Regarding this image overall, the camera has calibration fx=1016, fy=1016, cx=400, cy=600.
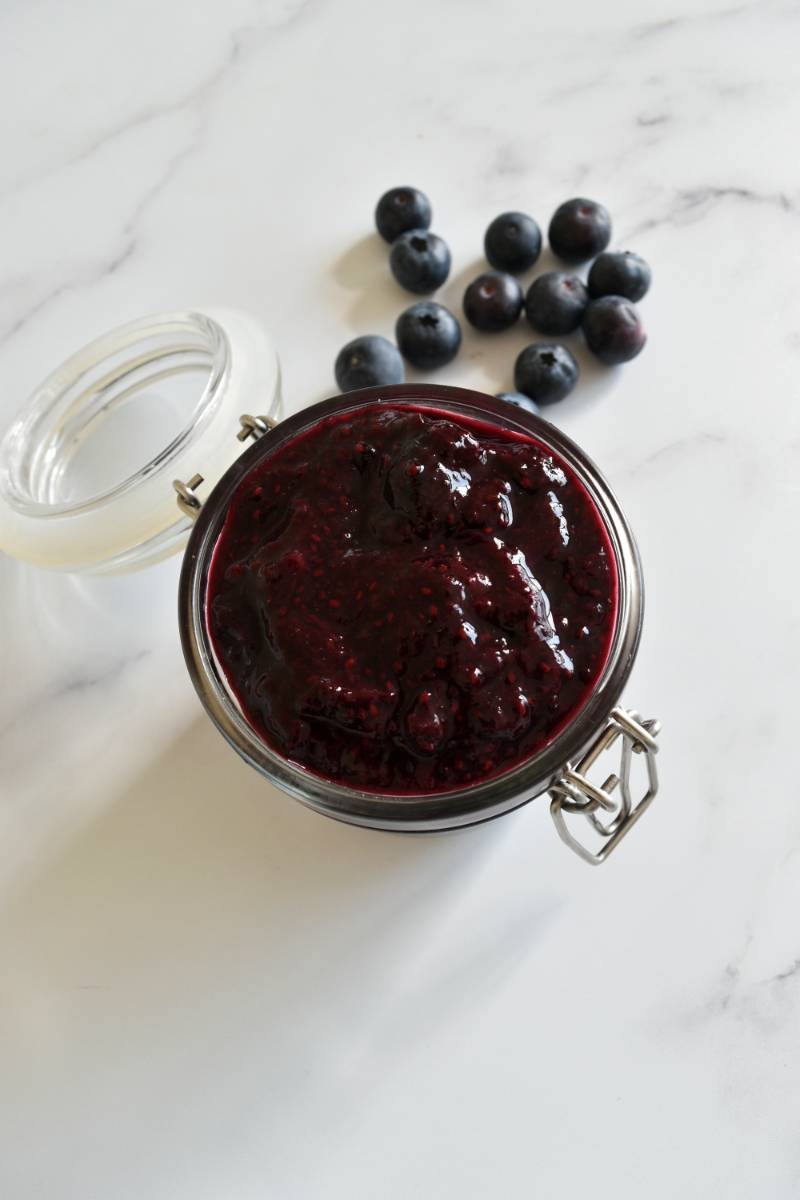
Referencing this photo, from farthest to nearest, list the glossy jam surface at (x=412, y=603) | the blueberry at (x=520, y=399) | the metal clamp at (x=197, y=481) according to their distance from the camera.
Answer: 1. the blueberry at (x=520, y=399)
2. the metal clamp at (x=197, y=481)
3. the glossy jam surface at (x=412, y=603)

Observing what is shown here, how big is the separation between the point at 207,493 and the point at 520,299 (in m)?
0.50

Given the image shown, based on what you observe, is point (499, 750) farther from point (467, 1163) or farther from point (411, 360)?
point (411, 360)

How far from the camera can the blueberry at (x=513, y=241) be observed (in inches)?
53.4

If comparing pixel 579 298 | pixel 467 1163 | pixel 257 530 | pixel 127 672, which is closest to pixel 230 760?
pixel 127 672

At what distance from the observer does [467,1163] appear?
40.1 inches

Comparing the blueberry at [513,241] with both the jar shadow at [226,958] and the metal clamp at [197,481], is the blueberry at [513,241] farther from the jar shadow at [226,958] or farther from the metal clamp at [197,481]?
the jar shadow at [226,958]

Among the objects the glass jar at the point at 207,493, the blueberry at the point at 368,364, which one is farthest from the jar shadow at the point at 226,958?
the blueberry at the point at 368,364

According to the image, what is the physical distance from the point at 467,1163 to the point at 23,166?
148 cm

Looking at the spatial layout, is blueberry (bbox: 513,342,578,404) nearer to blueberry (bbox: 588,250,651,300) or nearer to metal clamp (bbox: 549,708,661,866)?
blueberry (bbox: 588,250,651,300)

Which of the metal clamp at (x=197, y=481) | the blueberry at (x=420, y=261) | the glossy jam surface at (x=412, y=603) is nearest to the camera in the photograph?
the glossy jam surface at (x=412, y=603)

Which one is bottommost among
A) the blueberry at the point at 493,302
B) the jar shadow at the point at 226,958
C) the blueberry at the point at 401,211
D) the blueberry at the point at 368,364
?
the jar shadow at the point at 226,958

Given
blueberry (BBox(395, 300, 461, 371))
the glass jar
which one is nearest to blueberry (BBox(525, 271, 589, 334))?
blueberry (BBox(395, 300, 461, 371))

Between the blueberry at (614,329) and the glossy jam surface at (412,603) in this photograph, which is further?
the blueberry at (614,329)

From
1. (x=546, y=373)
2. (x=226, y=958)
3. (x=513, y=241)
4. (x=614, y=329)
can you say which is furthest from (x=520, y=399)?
(x=226, y=958)
